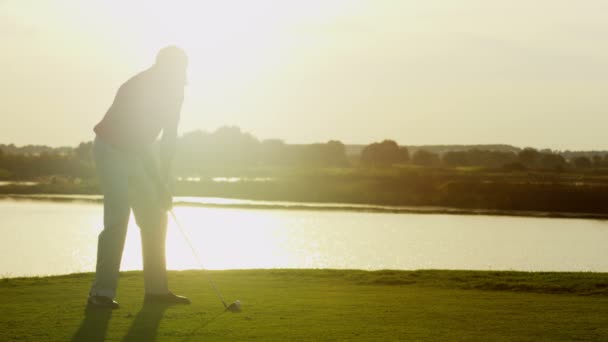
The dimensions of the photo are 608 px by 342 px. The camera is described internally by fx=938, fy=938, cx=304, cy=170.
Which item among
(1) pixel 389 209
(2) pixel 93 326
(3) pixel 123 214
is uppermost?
(3) pixel 123 214

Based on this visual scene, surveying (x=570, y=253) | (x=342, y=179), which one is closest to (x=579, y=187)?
(x=342, y=179)

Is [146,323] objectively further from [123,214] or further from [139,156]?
[139,156]

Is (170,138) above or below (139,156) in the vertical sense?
above

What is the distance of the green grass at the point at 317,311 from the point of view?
22.4ft

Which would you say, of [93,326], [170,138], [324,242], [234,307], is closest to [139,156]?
[170,138]

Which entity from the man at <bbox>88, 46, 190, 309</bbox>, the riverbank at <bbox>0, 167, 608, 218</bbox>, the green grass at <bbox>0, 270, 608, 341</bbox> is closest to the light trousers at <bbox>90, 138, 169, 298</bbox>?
the man at <bbox>88, 46, 190, 309</bbox>

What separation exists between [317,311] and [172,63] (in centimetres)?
251

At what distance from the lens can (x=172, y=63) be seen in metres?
8.27

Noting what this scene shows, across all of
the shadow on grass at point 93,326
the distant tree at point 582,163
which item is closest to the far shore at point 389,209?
the distant tree at point 582,163

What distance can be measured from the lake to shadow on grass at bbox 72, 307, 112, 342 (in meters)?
7.97

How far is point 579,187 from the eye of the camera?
175ft

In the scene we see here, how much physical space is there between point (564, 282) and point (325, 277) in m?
2.96

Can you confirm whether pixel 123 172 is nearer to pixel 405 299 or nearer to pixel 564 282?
pixel 405 299

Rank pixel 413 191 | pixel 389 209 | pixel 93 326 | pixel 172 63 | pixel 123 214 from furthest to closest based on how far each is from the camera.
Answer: pixel 413 191 < pixel 389 209 < pixel 172 63 < pixel 123 214 < pixel 93 326
